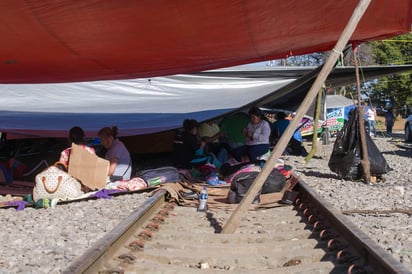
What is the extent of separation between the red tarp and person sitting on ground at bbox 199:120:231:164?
1481 millimetres

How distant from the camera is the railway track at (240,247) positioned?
324 cm

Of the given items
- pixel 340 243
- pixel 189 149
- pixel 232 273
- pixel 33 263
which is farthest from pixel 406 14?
pixel 33 263

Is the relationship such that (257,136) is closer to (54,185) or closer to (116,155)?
(116,155)

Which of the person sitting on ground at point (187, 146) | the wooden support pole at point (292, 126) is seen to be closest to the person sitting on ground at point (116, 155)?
the person sitting on ground at point (187, 146)

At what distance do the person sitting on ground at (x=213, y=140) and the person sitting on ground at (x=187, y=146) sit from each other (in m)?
1.00

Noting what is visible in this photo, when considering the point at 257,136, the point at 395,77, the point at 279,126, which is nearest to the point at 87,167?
the point at 257,136

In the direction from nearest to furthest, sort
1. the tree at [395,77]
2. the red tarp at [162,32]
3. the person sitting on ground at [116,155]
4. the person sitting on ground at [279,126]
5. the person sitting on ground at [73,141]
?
1. the red tarp at [162,32]
2. the person sitting on ground at [73,141]
3. the person sitting on ground at [116,155]
4. the person sitting on ground at [279,126]
5. the tree at [395,77]

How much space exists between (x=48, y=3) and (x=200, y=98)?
744cm

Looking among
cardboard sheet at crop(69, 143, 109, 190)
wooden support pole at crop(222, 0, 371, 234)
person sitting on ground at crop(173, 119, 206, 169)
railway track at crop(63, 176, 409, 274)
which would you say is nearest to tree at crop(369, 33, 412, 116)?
person sitting on ground at crop(173, 119, 206, 169)

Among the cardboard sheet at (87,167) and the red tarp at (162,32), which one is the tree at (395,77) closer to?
the red tarp at (162,32)

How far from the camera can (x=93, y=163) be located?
6.77 meters

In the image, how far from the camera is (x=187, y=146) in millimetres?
8867

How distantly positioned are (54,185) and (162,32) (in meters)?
2.46

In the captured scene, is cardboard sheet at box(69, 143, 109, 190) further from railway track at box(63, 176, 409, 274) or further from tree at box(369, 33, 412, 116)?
tree at box(369, 33, 412, 116)
